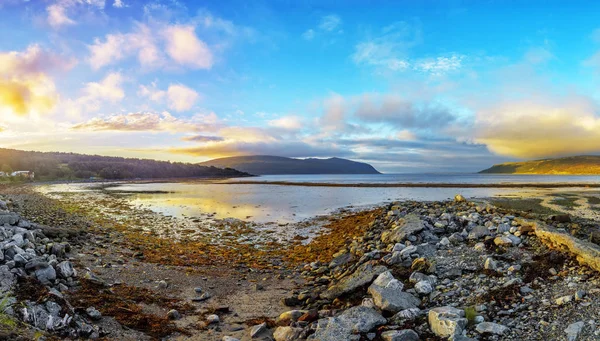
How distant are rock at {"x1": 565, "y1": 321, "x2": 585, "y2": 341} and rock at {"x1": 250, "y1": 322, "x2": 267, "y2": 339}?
15.2 ft

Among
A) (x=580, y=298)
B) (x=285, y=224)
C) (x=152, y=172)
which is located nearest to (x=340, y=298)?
(x=580, y=298)

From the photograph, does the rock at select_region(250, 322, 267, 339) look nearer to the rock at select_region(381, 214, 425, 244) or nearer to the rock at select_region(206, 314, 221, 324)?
the rock at select_region(206, 314, 221, 324)

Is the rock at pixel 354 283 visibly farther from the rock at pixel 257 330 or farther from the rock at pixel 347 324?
the rock at pixel 257 330

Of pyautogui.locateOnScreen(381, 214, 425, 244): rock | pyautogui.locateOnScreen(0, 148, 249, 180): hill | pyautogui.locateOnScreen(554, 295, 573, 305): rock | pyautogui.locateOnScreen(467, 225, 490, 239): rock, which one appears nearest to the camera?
pyautogui.locateOnScreen(554, 295, 573, 305): rock

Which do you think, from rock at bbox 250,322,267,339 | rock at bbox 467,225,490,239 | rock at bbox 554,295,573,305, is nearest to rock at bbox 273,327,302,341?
rock at bbox 250,322,267,339

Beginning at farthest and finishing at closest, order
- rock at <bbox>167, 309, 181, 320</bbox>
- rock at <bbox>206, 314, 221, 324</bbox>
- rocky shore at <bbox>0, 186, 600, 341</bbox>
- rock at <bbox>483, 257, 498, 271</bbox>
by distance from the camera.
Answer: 1. rock at <bbox>483, 257, 498, 271</bbox>
2. rock at <bbox>167, 309, 181, 320</bbox>
3. rock at <bbox>206, 314, 221, 324</bbox>
4. rocky shore at <bbox>0, 186, 600, 341</bbox>

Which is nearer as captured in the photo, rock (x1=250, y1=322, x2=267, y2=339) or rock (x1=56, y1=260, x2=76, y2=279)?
rock (x1=250, y1=322, x2=267, y2=339)

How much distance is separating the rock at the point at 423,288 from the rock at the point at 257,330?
3104 mm

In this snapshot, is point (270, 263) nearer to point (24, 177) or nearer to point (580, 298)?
point (580, 298)

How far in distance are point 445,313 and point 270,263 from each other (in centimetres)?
714

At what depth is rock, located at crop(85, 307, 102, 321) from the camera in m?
5.53

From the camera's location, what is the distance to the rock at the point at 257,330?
5.77 metres

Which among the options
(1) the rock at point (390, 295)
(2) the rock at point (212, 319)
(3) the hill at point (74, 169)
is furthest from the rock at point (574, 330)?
(3) the hill at point (74, 169)

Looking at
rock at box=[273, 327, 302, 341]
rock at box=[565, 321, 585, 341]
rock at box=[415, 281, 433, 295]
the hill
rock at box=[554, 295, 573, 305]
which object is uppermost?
the hill
